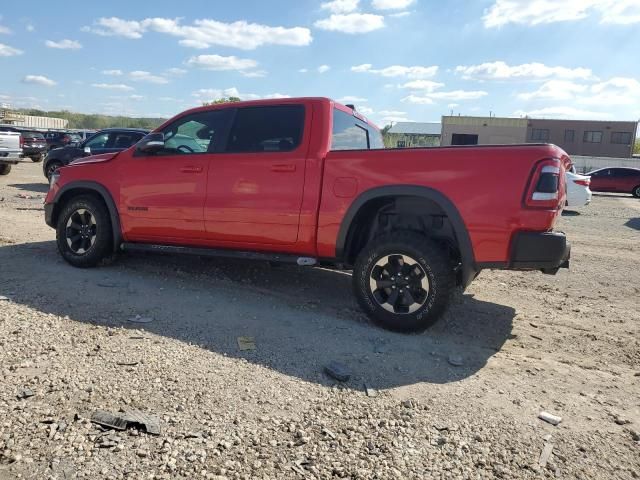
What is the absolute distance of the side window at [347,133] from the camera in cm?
503

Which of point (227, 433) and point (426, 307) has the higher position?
point (426, 307)

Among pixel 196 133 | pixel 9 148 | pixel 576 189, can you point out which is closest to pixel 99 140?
pixel 9 148

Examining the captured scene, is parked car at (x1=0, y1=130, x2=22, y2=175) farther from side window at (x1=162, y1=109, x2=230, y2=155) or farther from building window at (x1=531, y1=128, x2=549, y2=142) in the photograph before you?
building window at (x1=531, y1=128, x2=549, y2=142)

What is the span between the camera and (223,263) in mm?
6570

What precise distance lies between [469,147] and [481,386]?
183 cm

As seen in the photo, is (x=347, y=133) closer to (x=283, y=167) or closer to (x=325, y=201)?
(x=283, y=167)

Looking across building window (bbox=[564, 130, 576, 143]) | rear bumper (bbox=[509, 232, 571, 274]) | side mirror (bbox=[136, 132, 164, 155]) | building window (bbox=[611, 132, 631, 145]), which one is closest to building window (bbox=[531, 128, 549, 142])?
building window (bbox=[564, 130, 576, 143])

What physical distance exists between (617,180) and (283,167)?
2662 cm

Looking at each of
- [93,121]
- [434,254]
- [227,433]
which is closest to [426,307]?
[434,254]

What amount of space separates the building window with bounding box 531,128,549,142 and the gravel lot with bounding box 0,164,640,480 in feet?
198

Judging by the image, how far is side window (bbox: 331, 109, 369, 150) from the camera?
5025 mm

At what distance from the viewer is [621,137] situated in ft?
204

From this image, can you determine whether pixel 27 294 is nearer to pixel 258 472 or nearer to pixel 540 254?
pixel 258 472

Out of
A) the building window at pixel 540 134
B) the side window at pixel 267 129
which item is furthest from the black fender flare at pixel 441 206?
the building window at pixel 540 134
